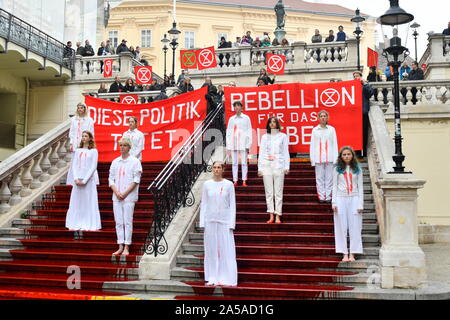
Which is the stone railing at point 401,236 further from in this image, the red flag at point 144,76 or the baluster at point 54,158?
the red flag at point 144,76

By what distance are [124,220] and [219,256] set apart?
6.56 ft

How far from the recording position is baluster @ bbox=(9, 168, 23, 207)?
10.5 m

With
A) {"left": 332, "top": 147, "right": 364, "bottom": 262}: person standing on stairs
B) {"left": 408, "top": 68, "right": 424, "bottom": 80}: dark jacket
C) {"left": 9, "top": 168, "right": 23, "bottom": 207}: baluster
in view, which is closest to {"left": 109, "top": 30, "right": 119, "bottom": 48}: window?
{"left": 408, "top": 68, "right": 424, "bottom": 80}: dark jacket

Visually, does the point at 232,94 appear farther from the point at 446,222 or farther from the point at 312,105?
the point at 446,222

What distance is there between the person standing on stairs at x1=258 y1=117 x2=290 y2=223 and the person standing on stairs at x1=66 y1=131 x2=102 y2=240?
321 centimetres

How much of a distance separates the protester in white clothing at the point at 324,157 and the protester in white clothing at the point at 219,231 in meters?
2.73

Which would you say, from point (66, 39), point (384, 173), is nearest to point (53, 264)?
point (384, 173)

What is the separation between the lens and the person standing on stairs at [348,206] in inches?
301

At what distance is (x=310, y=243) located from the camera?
8.41 metres

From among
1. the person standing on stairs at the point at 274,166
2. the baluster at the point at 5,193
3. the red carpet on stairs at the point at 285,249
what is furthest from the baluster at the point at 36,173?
the person standing on stairs at the point at 274,166

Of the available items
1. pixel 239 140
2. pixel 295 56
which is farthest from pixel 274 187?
pixel 295 56

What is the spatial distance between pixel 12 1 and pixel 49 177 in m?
11.7

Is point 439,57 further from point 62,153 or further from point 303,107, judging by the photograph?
point 62,153
